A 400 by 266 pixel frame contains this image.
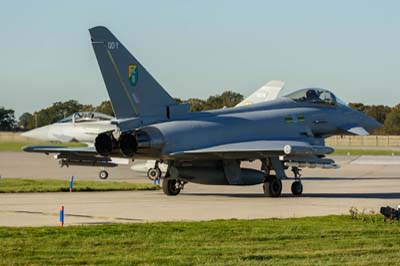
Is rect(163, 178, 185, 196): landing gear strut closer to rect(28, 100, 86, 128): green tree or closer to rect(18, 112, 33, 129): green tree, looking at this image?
rect(28, 100, 86, 128): green tree

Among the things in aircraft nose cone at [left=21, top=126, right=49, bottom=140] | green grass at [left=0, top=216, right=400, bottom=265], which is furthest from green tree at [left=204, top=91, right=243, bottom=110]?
green grass at [left=0, top=216, right=400, bottom=265]

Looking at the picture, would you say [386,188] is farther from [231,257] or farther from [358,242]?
[231,257]

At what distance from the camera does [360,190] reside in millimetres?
28438

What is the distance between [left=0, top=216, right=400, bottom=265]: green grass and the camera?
12.2m

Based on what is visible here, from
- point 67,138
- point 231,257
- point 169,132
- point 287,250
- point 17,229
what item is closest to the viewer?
point 231,257

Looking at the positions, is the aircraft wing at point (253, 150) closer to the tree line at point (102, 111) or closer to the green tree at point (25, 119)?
the tree line at point (102, 111)

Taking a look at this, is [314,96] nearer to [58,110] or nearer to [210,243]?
[210,243]

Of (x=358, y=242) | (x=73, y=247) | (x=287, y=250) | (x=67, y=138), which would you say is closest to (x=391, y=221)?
(x=358, y=242)

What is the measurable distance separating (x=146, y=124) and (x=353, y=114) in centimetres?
770

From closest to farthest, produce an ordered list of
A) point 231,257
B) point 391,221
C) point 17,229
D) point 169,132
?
point 231,257
point 17,229
point 391,221
point 169,132

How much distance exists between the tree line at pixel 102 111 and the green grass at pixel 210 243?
2454 inches

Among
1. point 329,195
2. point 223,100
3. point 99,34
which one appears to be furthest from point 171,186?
point 223,100

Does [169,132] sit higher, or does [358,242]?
[169,132]

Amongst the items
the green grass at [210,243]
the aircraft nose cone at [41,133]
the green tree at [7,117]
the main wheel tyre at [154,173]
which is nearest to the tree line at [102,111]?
the green tree at [7,117]
